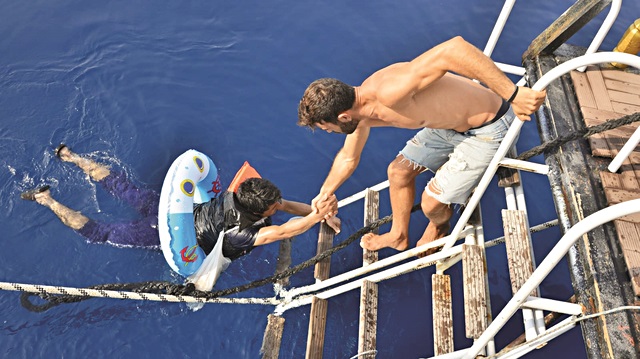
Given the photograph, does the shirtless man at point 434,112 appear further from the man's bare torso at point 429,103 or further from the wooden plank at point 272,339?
the wooden plank at point 272,339

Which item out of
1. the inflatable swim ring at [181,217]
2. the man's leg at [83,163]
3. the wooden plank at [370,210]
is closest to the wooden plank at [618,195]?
the wooden plank at [370,210]

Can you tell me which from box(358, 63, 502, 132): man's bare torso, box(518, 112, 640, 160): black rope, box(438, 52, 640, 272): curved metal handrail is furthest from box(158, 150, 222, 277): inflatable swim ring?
box(518, 112, 640, 160): black rope

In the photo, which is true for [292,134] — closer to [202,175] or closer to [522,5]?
[202,175]

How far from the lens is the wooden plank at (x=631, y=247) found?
3092 mm

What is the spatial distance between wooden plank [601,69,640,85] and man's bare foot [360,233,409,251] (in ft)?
6.95

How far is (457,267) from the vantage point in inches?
230

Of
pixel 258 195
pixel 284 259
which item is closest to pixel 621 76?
pixel 258 195

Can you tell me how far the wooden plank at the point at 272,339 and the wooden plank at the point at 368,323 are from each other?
69cm

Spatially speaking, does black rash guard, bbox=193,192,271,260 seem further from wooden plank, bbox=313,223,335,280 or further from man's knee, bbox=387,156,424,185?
man's knee, bbox=387,156,424,185

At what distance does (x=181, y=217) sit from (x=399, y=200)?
181cm

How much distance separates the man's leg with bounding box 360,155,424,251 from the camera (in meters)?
4.35

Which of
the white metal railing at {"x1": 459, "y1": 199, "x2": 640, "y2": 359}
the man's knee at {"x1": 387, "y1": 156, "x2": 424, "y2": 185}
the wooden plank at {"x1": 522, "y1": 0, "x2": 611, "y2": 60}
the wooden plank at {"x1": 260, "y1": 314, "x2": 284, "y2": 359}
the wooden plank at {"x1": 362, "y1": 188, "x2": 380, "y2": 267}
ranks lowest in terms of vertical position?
the white metal railing at {"x1": 459, "y1": 199, "x2": 640, "y2": 359}

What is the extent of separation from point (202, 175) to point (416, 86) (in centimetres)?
249

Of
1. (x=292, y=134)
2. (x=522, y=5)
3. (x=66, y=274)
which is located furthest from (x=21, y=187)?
(x=522, y=5)
